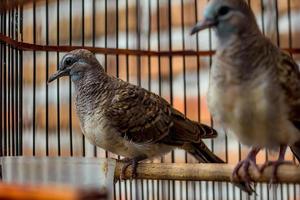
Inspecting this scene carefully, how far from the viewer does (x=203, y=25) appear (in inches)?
31.0

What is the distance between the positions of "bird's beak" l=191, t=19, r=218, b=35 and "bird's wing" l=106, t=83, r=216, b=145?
40 cm

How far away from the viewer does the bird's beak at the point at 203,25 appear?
780 mm

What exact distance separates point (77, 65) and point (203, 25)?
1.70 feet

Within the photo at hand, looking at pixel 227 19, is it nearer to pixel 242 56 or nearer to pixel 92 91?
pixel 242 56

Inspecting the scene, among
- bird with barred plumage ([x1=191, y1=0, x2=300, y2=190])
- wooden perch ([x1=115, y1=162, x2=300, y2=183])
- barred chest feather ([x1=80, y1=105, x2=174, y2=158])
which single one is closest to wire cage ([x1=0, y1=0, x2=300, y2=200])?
barred chest feather ([x1=80, y1=105, x2=174, y2=158])

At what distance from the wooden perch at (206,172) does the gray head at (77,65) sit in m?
0.32

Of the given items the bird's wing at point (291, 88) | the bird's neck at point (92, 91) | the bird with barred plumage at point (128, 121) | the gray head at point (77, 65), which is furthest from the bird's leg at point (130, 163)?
the bird's wing at point (291, 88)

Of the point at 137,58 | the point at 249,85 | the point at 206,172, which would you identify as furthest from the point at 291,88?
the point at 137,58

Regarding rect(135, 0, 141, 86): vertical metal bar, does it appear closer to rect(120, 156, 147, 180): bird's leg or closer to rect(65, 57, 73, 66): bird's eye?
rect(65, 57, 73, 66): bird's eye

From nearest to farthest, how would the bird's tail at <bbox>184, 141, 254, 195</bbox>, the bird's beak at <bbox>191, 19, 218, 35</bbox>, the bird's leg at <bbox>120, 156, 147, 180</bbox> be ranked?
the bird's beak at <bbox>191, 19, 218, 35</bbox> → the bird's leg at <bbox>120, 156, 147, 180</bbox> → the bird's tail at <bbox>184, 141, 254, 195</bbox>

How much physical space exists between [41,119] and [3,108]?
0.40 m

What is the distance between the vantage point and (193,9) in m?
1.41

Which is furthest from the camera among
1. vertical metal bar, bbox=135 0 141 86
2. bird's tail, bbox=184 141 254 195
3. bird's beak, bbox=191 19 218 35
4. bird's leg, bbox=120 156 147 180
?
vertical metal bar, bbox=135 0 141 86

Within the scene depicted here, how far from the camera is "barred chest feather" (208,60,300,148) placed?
2.58ft
